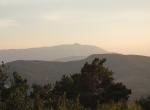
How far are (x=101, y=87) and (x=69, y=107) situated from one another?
803 inches

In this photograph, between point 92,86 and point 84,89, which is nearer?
point 92,86

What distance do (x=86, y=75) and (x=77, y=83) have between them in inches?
52.5

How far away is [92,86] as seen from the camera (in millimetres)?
40219

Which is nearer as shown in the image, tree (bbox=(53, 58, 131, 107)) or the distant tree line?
the distant tree line

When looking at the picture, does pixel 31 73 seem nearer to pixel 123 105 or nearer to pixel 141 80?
pixel 141 80

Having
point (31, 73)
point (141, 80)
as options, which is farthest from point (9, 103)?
point (31, 73)

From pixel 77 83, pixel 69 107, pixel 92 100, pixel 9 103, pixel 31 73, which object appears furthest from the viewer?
pixel 31 73

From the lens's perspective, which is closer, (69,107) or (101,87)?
(69,107)

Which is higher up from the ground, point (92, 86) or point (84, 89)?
point (92, 86)

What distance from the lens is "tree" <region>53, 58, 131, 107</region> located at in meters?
35.9

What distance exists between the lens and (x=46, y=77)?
188m

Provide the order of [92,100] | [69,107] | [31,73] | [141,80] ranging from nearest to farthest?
1. [69,107]
2. [92,100]
3. [141,80]
4. [31,73]

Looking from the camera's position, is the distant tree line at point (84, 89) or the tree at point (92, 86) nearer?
the distant tree line at point (84, 89)

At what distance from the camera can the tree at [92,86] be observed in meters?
35.9
